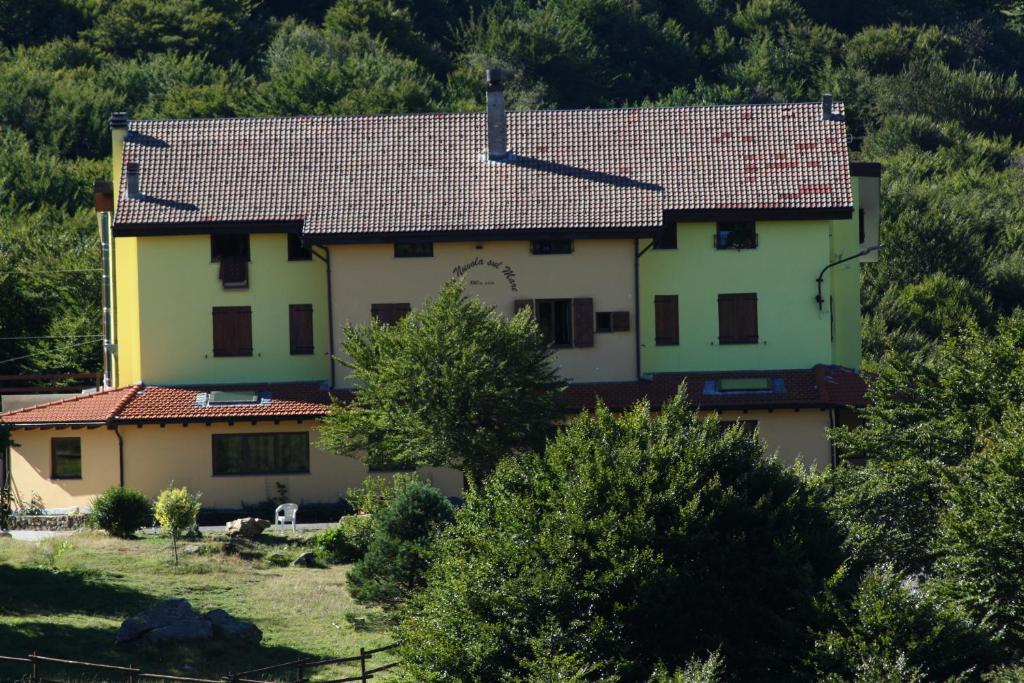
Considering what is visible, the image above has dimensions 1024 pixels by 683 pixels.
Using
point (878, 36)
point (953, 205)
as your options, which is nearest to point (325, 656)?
point (953, 205)

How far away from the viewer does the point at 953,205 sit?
299 ft

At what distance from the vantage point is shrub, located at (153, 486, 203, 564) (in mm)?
44500

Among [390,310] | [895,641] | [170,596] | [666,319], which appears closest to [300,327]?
[390,310]

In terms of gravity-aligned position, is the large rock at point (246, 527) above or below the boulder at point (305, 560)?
above

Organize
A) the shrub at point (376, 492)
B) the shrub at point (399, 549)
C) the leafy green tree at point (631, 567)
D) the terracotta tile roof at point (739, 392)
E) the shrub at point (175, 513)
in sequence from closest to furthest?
the leafy green tree at point (631, 567) → the shrub at point (399, 549) → the shrub at point (376, 492) → the shrub at point (175, 513) → the terracotta tile roof at point (739, 392)

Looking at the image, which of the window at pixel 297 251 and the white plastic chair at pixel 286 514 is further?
the window at pixel 297 251

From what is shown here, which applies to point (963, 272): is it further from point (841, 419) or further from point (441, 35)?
point (441, 35)

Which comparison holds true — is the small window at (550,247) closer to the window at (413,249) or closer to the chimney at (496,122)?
the window at (413,249)

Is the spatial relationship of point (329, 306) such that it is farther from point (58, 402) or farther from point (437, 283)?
point (58, 402)

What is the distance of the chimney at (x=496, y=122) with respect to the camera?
55438 mm

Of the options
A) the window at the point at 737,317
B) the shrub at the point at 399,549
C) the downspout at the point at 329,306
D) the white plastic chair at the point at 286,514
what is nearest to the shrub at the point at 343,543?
the shrub at the point at 399,549

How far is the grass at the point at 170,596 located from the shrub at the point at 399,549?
2.23ft

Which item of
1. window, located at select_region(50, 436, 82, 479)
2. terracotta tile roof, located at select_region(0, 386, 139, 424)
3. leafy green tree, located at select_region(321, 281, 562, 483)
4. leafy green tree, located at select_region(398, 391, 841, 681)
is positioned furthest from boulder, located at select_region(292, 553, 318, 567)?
leafy green tree, located at select_region(398, 391, 841, 681)

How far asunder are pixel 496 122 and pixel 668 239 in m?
5.69
